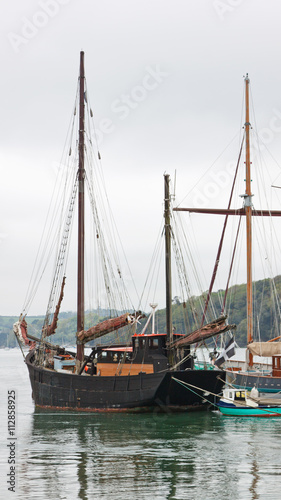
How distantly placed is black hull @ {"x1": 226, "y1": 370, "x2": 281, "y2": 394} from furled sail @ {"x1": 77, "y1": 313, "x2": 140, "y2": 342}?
9755 millimetres

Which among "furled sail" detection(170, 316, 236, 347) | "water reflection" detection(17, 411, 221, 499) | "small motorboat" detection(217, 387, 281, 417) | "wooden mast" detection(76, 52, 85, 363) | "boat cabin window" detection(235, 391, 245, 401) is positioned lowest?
"water reflection" detection(17, 411, 221, 499)

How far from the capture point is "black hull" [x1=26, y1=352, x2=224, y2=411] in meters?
40.7

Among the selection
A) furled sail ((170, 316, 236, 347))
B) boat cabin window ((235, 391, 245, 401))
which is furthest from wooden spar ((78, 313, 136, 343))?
boat cabin window ((235, 391, 245, 401))

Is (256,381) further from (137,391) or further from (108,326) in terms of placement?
(108,326)

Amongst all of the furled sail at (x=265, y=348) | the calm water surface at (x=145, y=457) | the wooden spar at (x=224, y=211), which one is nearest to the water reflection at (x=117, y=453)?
the calm water surface at (x=145, y=457)

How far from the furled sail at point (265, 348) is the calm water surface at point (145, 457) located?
32.5ft

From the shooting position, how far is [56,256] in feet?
171

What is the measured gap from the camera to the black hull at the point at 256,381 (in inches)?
1857

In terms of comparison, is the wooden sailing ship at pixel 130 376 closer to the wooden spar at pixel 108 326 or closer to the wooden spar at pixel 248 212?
the wooden spar at pixel 108 326

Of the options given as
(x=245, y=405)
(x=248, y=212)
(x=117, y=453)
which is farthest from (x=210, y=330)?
(x=248, y=212)

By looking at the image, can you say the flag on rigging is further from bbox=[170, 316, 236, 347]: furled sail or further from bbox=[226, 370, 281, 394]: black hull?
bbox=[170, 316, 236, 347]: furled sail

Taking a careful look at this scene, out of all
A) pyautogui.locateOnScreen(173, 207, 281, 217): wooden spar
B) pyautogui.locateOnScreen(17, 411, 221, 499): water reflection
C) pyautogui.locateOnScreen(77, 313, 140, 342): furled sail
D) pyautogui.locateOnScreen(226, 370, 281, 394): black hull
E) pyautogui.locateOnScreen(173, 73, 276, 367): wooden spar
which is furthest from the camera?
pyautogui.locateOnScreen(173, 207, 281, 217): wooden spar

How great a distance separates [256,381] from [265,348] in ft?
9.26

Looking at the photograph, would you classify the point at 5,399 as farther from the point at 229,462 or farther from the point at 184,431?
the point at 229,462
